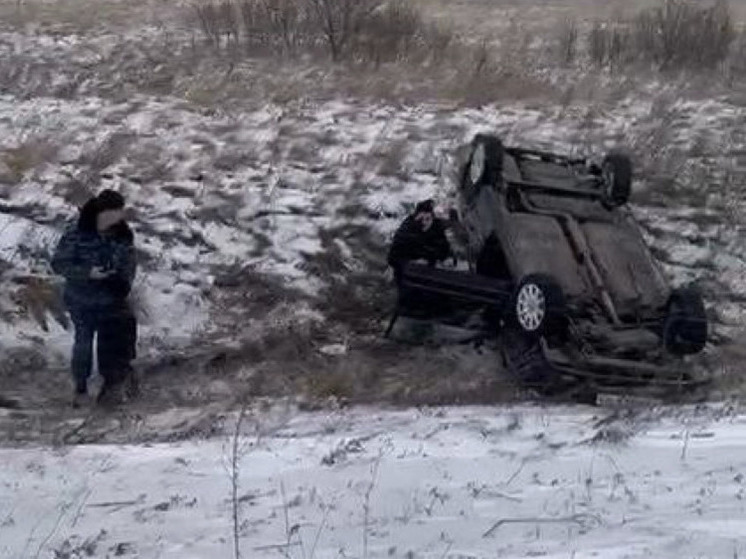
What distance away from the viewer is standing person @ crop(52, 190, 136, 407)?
8125mm

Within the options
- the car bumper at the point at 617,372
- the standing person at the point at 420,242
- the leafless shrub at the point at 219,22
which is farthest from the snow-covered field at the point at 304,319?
the standing person at the point at 420,242

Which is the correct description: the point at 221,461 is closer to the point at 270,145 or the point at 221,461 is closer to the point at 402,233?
the point at 402,233

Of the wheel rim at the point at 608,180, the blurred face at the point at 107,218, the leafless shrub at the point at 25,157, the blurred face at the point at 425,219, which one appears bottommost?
the leafless shrub at the point at 25,157

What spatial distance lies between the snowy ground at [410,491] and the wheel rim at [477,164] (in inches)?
114

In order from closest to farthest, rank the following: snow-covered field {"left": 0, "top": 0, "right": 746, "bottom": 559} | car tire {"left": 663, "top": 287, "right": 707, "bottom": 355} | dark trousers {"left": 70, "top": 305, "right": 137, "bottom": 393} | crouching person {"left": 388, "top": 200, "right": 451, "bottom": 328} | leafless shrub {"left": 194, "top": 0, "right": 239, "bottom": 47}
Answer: snow-covered field {"left": 0, "top": 0, "right": 746, "bottom": 559}
car tire {"left": 663, "top": 287, "right": 707, "bottom": 355}
dark trousers {"left": 70, "top": 305, "right": 137, "bottom": 393}
crouching person {"left": 388, "top": 200, "right": 451, "bottom": 328}
leafless shrub {"left": 194, "top": 0, "right": 239, "bottom": 47}

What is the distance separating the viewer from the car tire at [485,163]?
962 cm

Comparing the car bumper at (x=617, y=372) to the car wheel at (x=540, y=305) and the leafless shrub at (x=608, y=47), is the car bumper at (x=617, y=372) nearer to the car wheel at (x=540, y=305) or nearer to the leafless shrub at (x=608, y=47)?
the car wheel at (x=540, y=305)

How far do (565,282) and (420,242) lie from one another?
130 cm

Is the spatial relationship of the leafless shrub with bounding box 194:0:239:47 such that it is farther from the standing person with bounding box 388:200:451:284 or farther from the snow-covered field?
the standing person with bounding box 388:200:451:284

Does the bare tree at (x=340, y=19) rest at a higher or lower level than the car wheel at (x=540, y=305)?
higher

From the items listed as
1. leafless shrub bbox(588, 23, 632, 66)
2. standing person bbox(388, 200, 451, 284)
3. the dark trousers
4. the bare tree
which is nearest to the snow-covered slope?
the dark trousers

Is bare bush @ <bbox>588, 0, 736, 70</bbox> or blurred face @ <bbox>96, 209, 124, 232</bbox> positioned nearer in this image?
blurred face @ <bbox>96, 209, 124, 232</bbox>

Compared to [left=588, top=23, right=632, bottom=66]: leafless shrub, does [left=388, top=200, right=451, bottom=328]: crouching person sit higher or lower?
lower

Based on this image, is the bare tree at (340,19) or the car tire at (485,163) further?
the bare tree at (340,19)
